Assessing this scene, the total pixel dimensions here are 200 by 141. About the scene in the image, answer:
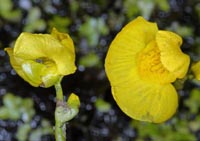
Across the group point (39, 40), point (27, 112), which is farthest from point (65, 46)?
point (27, 112)

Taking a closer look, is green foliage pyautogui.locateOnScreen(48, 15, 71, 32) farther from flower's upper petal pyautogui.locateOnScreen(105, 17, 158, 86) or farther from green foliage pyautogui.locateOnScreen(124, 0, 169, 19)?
flower's upper petal pyautogui.locateOnScreen(105, 17, 158, 86)

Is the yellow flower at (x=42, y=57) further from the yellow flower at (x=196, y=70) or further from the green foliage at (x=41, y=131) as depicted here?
the green foliage at (x=41, y=131)

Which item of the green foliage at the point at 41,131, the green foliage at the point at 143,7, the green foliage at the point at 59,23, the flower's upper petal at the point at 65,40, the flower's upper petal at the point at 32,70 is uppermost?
the flower's upper petal at the point at 65,40

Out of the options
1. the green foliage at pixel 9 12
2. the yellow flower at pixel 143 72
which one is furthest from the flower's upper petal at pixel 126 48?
the green foliage at pixel 9 12

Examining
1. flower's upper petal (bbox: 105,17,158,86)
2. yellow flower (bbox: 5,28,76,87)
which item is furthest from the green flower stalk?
flower's upper petal (bbox: 105,17,158,86)

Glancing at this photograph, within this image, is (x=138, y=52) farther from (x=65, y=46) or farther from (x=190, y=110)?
(x=190, y=110)

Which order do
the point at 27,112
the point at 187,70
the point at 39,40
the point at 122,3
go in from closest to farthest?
1. the point at 39,40
2. the point at 187,70
3. the point at 27,112
4. the point at 122,3

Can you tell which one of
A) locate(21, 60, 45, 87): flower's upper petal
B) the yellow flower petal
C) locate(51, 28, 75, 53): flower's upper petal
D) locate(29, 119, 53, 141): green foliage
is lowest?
locate(29, 119, 53, 141): green foliage

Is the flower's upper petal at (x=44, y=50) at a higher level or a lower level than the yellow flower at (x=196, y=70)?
higher
